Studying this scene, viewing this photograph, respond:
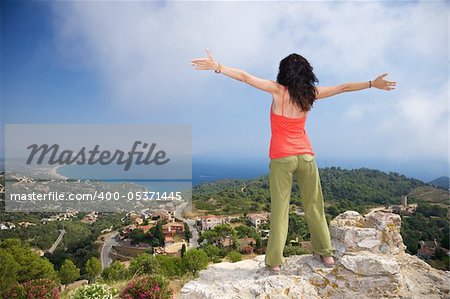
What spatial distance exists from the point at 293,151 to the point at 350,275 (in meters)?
1.49

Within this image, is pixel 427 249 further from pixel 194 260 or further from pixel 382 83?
pixel 382 83

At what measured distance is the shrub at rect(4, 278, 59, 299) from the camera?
183 inches

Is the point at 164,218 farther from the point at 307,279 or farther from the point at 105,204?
the point at 307,279

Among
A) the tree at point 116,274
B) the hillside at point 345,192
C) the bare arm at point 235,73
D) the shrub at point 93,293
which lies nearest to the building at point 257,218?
the hillside at point 345,192

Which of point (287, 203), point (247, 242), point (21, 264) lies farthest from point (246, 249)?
point (287, 203)

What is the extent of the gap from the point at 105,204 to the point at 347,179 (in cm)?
2321

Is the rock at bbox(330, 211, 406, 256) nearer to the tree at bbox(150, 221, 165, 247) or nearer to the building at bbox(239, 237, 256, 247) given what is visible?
the building at bbox(239, 237, 256, 247)

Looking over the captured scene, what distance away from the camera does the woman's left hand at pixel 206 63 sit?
3.80 meters

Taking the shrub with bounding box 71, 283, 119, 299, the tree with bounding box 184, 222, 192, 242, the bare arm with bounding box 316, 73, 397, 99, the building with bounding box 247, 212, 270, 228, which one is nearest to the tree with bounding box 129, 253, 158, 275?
the shrub with bounding box 71, 283, 119, 299

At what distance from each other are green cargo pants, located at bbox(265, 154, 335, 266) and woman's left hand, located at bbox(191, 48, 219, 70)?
130 cm

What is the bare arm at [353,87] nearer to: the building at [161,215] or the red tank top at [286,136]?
the red tank top at [286,136]

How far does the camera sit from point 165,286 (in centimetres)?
490

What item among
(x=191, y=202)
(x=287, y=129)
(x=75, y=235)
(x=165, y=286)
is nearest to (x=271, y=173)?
(x=287, y=129)

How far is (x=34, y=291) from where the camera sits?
184 inches
